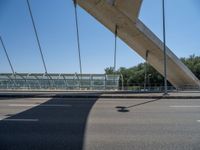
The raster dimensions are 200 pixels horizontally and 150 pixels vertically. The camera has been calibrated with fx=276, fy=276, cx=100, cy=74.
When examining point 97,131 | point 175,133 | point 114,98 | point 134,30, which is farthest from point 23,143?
point 134,30

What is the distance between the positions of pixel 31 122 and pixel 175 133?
374cm

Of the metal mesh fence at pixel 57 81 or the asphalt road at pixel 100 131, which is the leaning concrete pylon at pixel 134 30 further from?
the asphalt road at pixel 100 131

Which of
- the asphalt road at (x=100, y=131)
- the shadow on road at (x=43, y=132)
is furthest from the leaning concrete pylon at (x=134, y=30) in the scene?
the shadow on road at (x=43, y=132)

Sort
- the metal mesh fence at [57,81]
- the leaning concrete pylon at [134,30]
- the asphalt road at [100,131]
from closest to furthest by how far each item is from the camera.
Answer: the asphalt road at [100,131]
the leaning concrete pylon at [134,30]
the metal mesh fence at [57,81]

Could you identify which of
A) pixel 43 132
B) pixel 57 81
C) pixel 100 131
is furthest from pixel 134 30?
pixel 43 132

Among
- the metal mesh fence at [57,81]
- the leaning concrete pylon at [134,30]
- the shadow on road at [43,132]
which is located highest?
the leaning concrete pylon at [134,30]

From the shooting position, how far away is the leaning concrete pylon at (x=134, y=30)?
80.7 feet

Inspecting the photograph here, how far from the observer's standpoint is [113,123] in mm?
7301

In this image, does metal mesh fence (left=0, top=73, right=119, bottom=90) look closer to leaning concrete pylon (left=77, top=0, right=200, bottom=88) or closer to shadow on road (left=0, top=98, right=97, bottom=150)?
leaning concrete pylon (left=77, top=0, right=200, bottom=88)

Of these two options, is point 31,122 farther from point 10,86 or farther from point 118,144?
point 10,86

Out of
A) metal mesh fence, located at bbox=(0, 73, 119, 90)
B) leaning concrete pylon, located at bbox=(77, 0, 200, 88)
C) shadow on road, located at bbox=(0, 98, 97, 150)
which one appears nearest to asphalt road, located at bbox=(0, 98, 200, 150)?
shadow on road, located at bbox=(0, 98, 97, 150)

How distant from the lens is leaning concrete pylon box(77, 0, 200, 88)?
2461 cm

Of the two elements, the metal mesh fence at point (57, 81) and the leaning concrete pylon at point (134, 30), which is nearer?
the leaning concrete pylon at point (134, 30)

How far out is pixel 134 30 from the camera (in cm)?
2698
